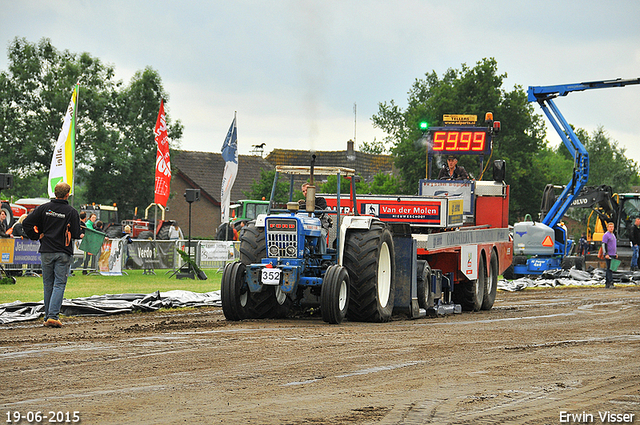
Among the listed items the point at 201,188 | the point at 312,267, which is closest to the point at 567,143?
the point at 312,267

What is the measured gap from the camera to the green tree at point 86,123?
4788 cm

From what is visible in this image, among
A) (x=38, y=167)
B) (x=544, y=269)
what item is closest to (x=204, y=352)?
(x=544, y=269)

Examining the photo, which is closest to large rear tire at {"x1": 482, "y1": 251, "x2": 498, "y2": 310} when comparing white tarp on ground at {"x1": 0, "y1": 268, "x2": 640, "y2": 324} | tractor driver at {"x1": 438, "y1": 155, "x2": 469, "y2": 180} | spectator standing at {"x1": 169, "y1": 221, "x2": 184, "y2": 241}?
tractor driver at {"x1": 438, "y1": 155, "x2": 469, "y2": 180}

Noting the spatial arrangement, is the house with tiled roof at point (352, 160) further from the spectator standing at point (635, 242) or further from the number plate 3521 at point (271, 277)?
the number plate 3521 at point (271, 277)

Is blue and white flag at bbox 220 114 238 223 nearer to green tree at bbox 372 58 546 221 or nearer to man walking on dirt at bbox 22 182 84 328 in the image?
man walking on dirt at bbox 22 182 84 328

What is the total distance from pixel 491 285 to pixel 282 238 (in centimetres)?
639

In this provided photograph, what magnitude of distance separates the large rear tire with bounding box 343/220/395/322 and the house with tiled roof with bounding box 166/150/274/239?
47755mm

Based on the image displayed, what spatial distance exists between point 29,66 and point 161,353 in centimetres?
4432

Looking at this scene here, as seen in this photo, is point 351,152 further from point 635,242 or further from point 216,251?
point 216,251

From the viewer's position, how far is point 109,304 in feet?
42.4

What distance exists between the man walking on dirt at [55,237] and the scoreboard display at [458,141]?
7.97m

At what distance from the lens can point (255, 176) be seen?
62.6 meters

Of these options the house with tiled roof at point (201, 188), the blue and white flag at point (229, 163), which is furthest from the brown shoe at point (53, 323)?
the house with tiled roof at point (201, 188)

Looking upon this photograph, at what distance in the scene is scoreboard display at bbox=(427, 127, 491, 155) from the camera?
1641 centimetres
